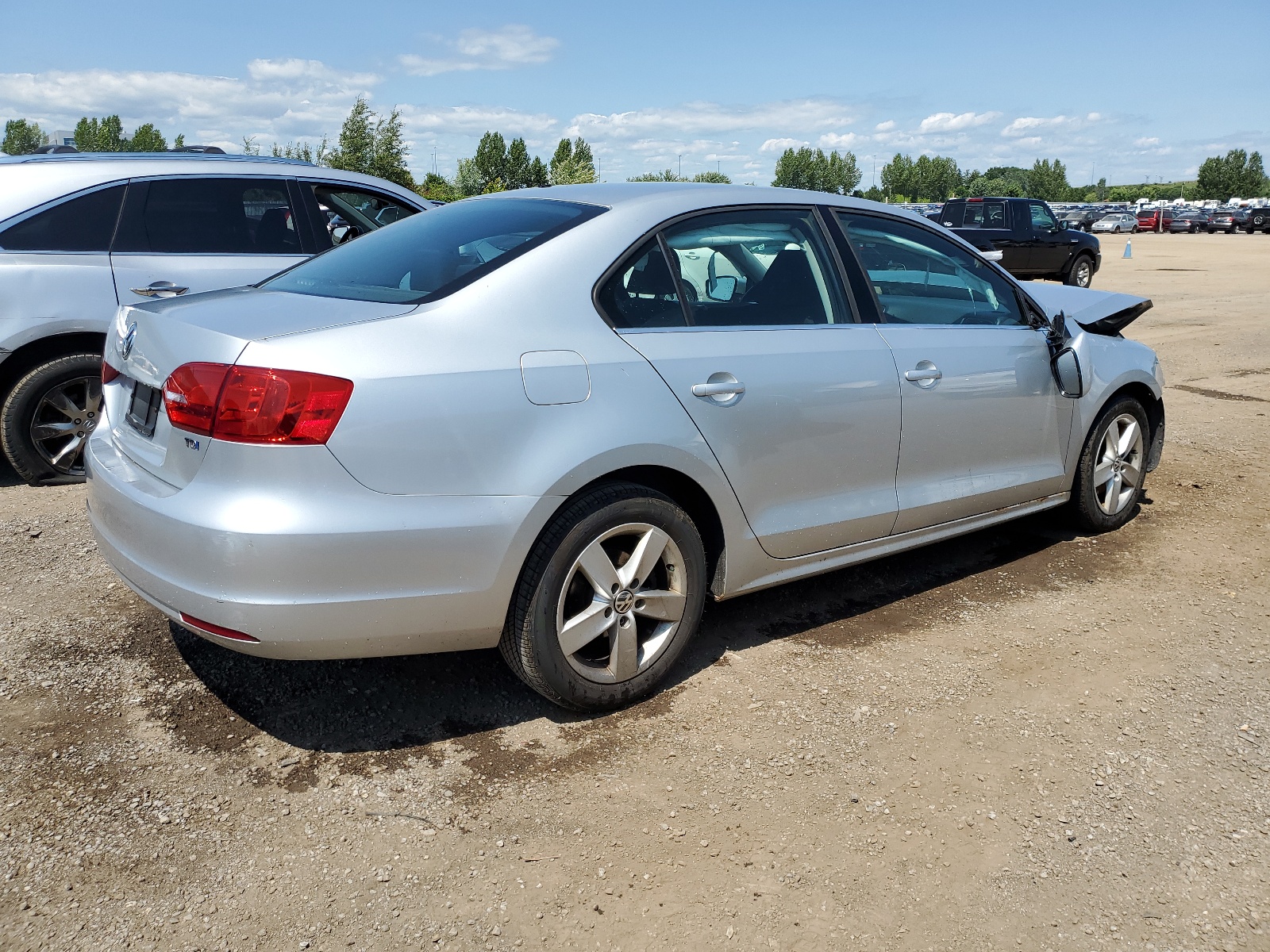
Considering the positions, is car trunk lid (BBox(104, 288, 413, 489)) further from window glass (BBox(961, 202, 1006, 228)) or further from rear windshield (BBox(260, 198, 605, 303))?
window glass (BBox(961, 202, 1006, 228))

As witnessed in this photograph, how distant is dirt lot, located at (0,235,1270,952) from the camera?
2.48 metres

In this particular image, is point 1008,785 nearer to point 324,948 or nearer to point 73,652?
point 324,948

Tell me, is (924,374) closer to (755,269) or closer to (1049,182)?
(755,269)

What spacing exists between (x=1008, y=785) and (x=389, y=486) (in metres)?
1.93

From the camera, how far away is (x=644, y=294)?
342 centimetres

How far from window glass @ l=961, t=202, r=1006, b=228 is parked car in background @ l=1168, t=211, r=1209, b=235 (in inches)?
1893

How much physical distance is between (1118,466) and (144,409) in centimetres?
439

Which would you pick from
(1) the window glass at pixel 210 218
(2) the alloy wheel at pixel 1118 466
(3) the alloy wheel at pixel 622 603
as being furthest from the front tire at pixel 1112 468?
(1) the window glass at pixel 210 218

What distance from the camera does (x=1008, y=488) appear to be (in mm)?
4598

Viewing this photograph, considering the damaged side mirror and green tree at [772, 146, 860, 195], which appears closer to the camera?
the damaged side mirror

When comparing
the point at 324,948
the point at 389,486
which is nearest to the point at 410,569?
the point at 389,486

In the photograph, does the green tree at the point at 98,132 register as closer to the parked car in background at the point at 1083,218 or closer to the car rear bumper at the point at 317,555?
the parked car in background at the point at 1083,218

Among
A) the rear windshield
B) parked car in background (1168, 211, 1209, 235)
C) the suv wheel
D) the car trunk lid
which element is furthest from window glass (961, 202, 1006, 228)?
parked car in background (1168, 211, 1209, 235)

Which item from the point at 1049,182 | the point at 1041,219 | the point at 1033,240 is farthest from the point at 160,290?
the point at 1049,182
